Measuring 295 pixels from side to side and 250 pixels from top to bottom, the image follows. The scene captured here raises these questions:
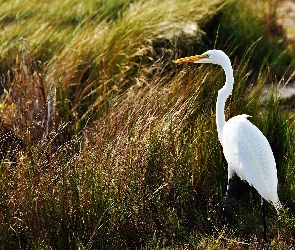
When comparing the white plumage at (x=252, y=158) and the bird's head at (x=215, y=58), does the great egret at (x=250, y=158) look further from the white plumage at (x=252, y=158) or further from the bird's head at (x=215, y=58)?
the bird's head at (x=215, y=58)

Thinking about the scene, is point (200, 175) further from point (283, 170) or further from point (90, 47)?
point (90, 47)

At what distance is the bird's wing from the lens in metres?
3.33

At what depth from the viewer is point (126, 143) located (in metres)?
3.58

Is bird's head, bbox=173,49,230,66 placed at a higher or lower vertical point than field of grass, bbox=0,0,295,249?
higher

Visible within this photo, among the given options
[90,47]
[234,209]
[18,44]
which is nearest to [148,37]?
[90,47]

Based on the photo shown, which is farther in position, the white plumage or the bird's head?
the bird's head

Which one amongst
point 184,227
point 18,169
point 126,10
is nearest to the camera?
point 18,169

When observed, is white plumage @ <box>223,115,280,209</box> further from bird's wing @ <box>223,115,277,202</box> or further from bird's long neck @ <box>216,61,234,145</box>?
bird's long neck @ <box>216,61,234,145</box>

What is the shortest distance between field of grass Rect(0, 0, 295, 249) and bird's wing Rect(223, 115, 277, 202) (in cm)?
20

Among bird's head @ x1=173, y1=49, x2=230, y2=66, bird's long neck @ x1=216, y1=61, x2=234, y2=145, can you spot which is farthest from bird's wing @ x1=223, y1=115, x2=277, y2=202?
bird's head @ x1=173, y1=49, x2=230, y2=66

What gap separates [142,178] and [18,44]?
6.98 feet

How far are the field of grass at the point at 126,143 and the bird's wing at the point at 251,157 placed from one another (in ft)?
0.66

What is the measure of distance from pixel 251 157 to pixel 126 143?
61cm

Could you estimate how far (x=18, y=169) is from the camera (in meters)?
3.27
